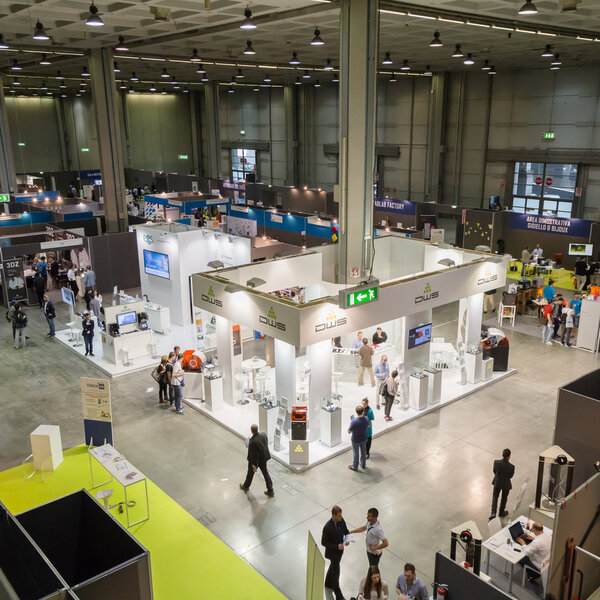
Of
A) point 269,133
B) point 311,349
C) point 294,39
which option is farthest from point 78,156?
point 311,349

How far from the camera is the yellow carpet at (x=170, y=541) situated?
664 centimetres

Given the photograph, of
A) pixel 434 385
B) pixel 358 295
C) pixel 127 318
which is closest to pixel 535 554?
pixel 358 295

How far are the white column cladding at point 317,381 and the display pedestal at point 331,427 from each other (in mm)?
202

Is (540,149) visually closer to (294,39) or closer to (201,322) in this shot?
(294,39)

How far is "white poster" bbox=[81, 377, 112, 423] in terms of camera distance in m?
9.00

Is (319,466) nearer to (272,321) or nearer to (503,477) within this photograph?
(272,321)

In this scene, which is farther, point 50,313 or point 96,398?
point 50,313

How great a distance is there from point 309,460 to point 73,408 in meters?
4.89

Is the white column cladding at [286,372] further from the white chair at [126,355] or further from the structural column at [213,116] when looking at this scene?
the structural column at [213,116]

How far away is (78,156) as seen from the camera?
42.1 m

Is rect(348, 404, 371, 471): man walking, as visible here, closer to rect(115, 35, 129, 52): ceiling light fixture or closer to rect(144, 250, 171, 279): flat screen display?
rect(144, 250, 171, 279): flat screen display

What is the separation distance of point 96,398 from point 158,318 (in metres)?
6.22

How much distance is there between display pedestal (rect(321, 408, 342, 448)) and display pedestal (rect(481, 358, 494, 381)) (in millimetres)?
4008

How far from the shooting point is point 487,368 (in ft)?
40.4
